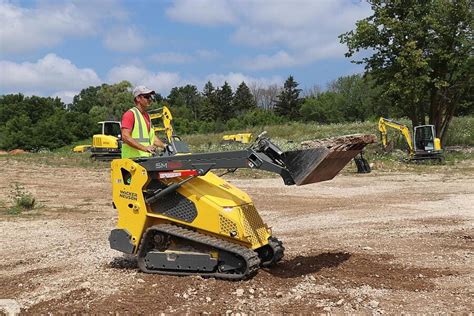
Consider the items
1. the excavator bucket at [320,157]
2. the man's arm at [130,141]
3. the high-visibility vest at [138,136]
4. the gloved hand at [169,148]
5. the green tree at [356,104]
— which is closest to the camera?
the excavator bucket at [320,157]

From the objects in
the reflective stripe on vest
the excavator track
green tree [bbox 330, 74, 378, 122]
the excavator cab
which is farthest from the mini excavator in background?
green tree [bbox 330, 74, 378, 122]

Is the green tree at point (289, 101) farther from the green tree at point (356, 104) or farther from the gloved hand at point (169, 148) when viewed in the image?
the gloved hand at point (169, 148)

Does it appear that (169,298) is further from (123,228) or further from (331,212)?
(331,212)

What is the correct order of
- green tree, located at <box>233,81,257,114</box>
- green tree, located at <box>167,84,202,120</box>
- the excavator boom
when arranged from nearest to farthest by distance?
the excavator boom
green tree, located at <box>233,81,257,114</box>
green tree, located at <box>167,84,202,120</box>

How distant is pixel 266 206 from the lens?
12.4 m

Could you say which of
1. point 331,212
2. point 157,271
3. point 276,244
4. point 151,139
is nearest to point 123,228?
point 157,271

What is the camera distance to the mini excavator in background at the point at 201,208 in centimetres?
546

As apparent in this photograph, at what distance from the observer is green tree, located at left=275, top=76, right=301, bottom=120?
289ft

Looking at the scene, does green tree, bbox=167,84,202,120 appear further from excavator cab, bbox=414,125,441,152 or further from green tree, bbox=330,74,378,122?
excavator cab, bbox=414,125,441,152

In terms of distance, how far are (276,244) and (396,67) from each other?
2454 cm

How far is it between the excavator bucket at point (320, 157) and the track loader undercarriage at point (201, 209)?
0.4 inches

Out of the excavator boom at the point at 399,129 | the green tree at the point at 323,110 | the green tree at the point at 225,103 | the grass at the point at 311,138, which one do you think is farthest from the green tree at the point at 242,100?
the excavator boom at the point at 399,129

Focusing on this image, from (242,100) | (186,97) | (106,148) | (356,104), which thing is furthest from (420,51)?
(186,97)

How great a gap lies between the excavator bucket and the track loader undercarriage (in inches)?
0.4
